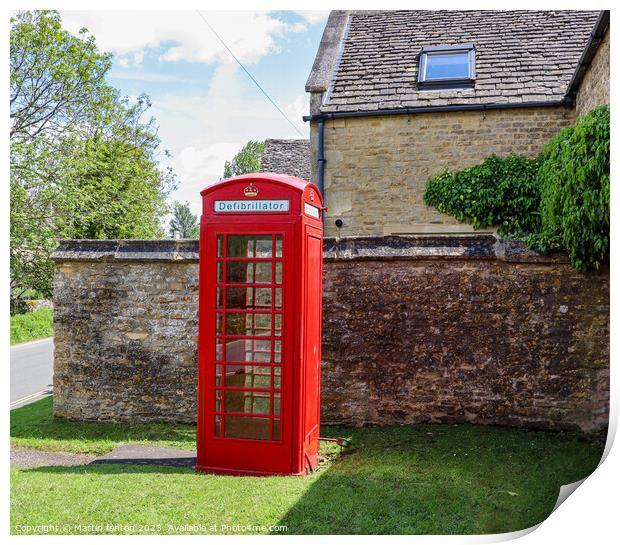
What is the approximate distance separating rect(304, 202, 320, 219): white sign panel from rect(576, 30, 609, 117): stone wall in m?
3.11

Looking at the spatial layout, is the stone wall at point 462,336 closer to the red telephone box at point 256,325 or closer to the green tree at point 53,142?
the red telephone box at point 256,325

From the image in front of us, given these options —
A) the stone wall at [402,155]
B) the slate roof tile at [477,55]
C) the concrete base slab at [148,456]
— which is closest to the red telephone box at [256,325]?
the concrete base slab at [148,456]

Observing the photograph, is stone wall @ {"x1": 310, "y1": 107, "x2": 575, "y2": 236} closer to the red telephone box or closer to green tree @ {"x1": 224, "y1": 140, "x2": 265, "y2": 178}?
the red telephone box

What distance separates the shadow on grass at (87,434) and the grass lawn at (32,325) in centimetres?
96

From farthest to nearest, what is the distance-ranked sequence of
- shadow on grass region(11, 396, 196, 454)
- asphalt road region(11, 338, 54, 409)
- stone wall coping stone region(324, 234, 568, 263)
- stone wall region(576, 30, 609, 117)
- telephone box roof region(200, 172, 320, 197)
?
asphalt road region(11, 338, 54, 409) < stone wall region(576, 30, 609, 117) < shadow on grass region(11, 396, 196, 454) < stone wall coping stone region(324, 234, 568, 263) < telephone box roof region(200, 172, 320, 197)

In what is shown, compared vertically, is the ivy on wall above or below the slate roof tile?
below

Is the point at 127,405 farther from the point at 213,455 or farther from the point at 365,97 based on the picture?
the point at 365,97

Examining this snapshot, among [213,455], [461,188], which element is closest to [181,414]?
[213,455]

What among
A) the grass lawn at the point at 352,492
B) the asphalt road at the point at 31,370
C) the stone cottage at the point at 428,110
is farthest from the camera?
the stone cottage at the point at 428,110

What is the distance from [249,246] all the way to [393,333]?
189cm

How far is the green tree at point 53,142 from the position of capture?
4.87 metres

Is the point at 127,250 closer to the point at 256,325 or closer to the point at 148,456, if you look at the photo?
the point at 148,456

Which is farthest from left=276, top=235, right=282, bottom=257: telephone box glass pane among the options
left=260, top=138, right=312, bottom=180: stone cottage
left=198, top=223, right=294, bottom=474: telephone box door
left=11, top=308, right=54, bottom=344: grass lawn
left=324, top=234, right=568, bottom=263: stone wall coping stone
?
left=260, top=138, right=312, bottom=180: stone cottage

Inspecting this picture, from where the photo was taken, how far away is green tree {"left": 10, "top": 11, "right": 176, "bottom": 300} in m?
4.87
